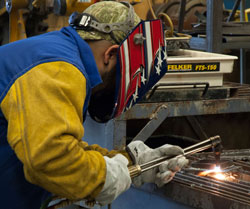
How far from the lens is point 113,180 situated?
150 centimetres

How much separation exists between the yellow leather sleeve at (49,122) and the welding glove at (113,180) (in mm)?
133

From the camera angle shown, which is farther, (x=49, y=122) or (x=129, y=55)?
(x=129, y=55)

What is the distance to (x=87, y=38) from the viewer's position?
156 cm

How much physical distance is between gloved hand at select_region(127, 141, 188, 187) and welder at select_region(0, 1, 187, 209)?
10.0 inches

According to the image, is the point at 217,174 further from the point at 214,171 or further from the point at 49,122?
the point at 49,122

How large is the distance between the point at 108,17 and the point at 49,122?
18.8 inches

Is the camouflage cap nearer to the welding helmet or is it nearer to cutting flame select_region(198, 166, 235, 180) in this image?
the welding helmet

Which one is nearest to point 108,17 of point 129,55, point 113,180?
point 129,55

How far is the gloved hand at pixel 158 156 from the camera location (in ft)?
6.09

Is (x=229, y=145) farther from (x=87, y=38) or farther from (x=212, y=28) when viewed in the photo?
(x=87, y=38)

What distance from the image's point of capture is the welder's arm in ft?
4.22

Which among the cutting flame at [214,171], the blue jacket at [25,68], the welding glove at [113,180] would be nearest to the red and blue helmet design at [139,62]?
the blue jacket at [25,68]

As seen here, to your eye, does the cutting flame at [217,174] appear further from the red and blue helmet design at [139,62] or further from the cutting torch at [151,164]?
Result: the red and blue helmet design at [139,62]

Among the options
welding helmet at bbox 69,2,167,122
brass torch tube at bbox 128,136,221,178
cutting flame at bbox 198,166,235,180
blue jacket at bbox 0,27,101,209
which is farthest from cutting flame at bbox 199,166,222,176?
blue jacket at bbox 0,27,101,209
